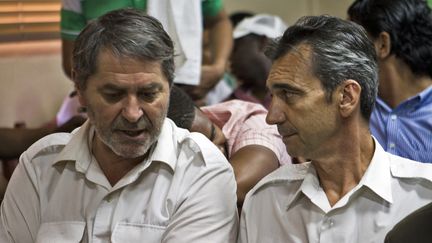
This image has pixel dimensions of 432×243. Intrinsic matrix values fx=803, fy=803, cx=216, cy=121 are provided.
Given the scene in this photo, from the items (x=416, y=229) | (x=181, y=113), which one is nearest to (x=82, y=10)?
(x=181, y=113)

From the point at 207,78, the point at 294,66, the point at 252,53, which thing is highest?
the point at 294,66

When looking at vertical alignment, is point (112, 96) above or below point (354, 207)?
above

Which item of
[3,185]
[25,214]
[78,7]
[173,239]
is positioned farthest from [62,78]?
[173,239]

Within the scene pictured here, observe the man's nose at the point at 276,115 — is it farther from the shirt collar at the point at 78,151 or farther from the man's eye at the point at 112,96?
the shirt collar at the point at 78,151

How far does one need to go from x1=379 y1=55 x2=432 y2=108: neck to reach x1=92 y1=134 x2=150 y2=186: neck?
1066mm

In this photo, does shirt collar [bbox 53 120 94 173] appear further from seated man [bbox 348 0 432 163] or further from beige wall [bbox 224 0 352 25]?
beige wall [bbox 224 0 352 25]

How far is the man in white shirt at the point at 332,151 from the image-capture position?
1.78 meters

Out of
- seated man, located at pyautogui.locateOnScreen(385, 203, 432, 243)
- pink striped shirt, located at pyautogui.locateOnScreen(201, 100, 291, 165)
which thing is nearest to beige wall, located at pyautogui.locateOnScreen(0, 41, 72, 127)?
pink striped shirt, located at pyautogui.locateOnScreen(201, 100, 291, 165)

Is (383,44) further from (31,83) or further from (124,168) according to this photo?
(31,83)

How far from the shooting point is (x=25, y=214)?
2.01 m

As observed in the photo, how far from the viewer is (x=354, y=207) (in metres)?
1.80

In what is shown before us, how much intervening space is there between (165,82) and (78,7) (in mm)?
1034

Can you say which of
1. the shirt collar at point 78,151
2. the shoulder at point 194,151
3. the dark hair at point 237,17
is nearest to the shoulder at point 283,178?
the shoulder at point 194,151

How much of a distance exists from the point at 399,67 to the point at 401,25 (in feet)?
0.46
